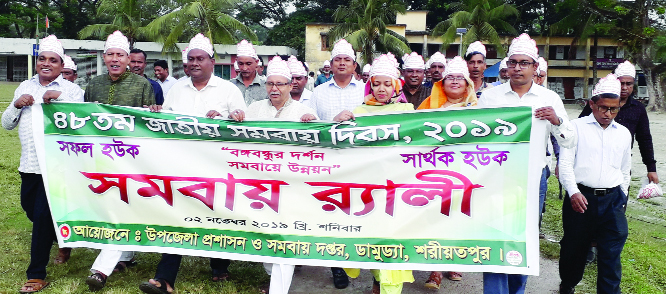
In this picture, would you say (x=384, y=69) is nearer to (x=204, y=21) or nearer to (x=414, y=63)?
(x=414, y=63)

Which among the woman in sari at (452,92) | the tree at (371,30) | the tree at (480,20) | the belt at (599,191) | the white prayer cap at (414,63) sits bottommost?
the belt at (599,191)

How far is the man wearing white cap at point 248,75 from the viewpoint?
283 inches

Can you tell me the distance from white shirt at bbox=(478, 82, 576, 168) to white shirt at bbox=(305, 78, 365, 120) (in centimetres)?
162

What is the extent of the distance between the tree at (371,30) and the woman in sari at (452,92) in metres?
20.4

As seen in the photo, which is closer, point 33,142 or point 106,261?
point 106,261

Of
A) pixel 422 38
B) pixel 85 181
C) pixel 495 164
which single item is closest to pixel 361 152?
pixel 495 164

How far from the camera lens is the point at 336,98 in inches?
Answer: 240

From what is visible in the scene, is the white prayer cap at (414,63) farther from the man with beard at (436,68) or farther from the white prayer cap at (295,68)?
the white prayer cap at (295,68)

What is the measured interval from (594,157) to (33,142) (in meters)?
4.62

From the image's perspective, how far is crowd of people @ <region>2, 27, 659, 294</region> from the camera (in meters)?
4.48

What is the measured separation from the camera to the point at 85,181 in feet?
16.2

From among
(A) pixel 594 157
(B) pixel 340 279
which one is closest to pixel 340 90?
(B) pixel 340 279

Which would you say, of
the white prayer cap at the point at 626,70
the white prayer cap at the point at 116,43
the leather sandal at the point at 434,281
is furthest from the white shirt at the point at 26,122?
the white prayer cap at the point at 626,70

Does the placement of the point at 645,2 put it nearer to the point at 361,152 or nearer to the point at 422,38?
the point at 422,38
